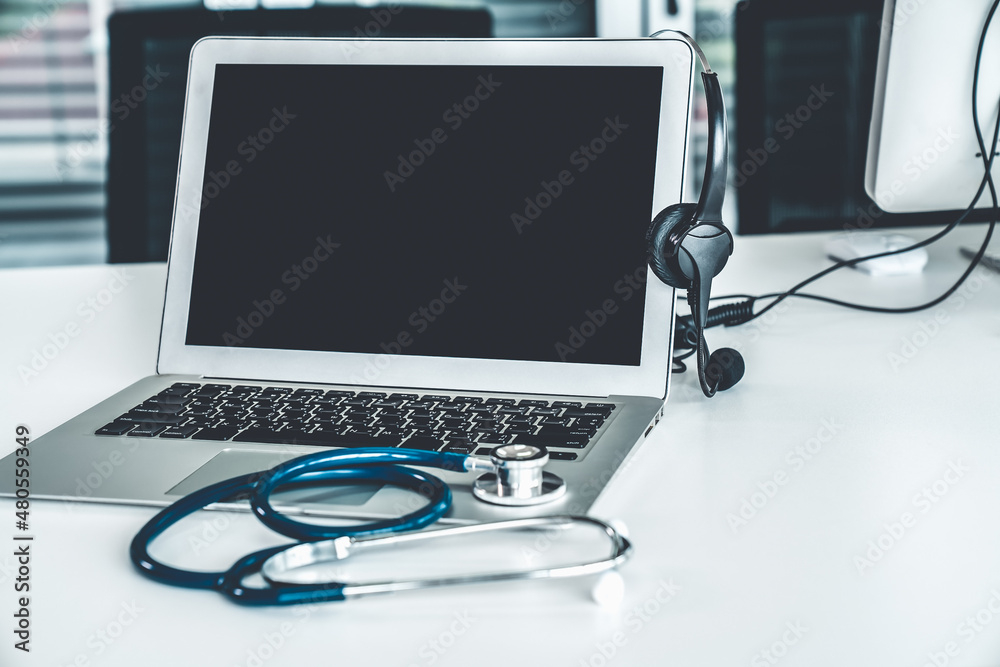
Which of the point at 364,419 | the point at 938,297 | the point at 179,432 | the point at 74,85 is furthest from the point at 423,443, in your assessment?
the point at 74,85

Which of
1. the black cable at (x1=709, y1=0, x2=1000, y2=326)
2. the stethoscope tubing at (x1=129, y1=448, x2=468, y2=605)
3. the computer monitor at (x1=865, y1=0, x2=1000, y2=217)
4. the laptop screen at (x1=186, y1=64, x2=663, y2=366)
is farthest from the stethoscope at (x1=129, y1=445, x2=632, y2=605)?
the computer monitor at (x1=865, y1=0, x2=1000, y2=217)

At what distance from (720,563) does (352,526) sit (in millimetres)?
198

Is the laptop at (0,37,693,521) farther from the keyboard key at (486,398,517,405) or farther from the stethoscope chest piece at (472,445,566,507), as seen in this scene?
the stethoscope chest piece at (472,445,566,507)

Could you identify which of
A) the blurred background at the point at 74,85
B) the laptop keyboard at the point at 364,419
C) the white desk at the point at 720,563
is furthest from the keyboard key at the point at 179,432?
the blurred background at the point at 74,85

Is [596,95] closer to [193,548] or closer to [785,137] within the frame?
[193,548]

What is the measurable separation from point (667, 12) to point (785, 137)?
1249mm

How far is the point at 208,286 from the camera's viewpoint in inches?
33.3

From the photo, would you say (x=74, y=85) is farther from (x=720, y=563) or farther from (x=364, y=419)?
(x=720, y=563)

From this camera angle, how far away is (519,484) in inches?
22.3

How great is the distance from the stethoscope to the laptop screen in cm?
21

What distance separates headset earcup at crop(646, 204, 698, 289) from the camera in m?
0.73

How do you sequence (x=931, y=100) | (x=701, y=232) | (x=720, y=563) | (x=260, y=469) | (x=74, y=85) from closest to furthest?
(x=720, y=563)
(x=260, y=469)
(x=701, y=232)
(x=931, y=100)
(x=74, y=85)

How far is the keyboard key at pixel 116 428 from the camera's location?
27.5 inches

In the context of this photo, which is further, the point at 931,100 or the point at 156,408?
the point at 931,100
